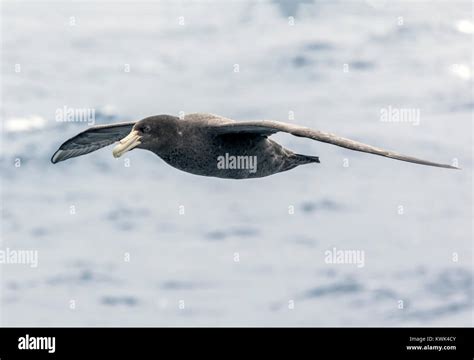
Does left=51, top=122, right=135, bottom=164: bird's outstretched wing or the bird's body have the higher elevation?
left=51, top=122, right=135, bottom=164: bird's outstretched wing

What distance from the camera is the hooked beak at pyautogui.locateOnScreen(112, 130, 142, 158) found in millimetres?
16312

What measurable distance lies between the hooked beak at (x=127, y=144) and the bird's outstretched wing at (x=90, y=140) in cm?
235

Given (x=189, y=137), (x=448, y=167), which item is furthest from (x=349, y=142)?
(x=189, y=137)

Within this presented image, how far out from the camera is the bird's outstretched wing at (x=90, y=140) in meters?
19.3

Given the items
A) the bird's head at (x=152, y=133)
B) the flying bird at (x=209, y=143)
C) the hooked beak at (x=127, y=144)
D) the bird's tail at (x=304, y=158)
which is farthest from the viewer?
the bird's tail at (x=304, y=158)

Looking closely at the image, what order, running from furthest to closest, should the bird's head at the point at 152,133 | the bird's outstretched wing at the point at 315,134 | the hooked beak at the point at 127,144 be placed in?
the bird's head at the point at 152,133, the hooked beak at the point at 127,144, the bird's outstretched wing at the point at 315,134

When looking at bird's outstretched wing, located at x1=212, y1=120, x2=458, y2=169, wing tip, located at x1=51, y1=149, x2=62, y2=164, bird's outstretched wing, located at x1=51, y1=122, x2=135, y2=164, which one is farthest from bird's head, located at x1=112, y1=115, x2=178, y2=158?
wing tip, located at x1=51, y1=149, x2=62, y2=164

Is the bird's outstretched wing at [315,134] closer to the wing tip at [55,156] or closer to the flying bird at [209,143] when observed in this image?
the flying bird at [209,143]

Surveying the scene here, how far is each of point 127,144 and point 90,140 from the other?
3.89m

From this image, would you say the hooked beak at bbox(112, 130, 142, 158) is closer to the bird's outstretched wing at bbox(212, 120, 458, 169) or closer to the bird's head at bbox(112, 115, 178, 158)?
the bird's head at bbox(112, 115, 178, 158)

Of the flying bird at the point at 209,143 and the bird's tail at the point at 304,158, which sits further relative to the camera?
the bird's tail at the point at 304,158

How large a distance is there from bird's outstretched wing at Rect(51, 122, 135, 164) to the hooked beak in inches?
92.7

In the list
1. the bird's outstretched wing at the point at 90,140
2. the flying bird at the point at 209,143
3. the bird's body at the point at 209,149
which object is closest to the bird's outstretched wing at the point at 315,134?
the flying bird at the point at 209,143

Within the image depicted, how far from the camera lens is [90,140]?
20.1m
